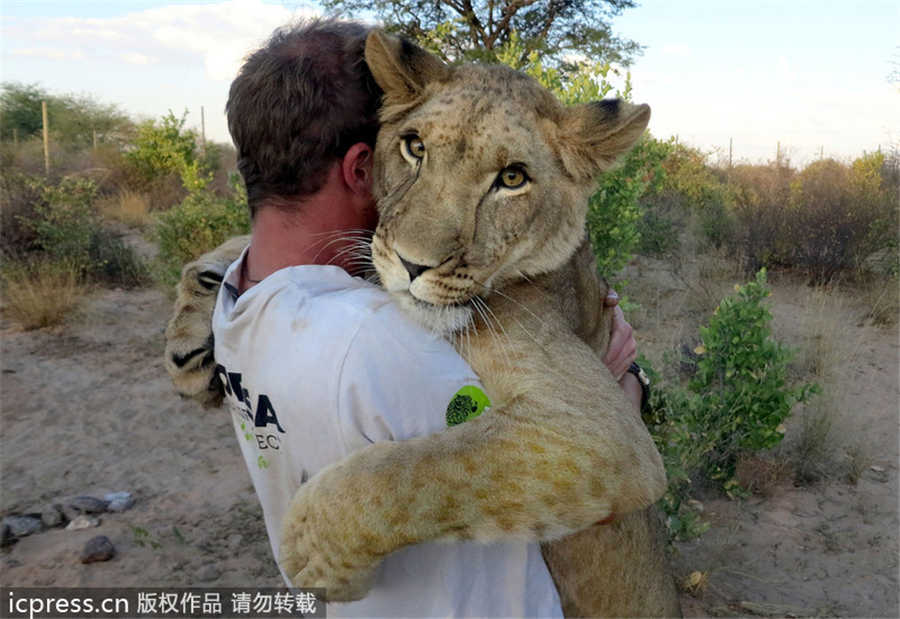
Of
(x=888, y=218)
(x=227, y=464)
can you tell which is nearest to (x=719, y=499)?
(x=227, y=464)

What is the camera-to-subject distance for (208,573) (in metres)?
5.07

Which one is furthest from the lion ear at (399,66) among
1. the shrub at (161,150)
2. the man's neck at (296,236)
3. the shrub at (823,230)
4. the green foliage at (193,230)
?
the shrub at (161,150)

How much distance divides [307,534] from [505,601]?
52 cm

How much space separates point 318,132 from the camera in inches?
81.3

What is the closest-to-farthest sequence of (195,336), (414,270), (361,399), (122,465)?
(361,399)
(414,270)
(195,336)
(122,465)

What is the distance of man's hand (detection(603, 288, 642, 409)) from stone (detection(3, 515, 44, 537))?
465 centimetres

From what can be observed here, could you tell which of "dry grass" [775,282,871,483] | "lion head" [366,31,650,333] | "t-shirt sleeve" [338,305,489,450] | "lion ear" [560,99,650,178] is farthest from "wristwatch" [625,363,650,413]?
"dry grass" [775,282,871,483]

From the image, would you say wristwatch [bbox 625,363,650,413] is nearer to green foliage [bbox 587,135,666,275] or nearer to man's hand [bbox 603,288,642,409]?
man's hand [bbox 603,288,642,409]

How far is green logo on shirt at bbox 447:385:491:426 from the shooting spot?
1763 millimetres

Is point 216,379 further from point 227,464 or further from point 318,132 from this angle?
point 227,464

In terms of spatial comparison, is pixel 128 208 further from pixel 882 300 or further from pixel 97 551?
pixel 882 300

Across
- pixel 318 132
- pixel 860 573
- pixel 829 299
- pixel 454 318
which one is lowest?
pixel 860 573

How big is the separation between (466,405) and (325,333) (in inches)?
15.6

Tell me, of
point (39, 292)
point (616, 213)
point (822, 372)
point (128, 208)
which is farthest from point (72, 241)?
point (822, 372)
